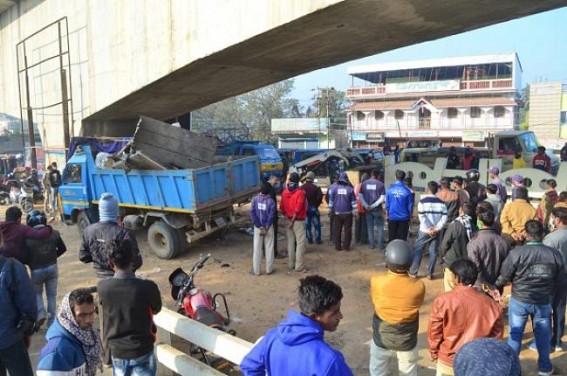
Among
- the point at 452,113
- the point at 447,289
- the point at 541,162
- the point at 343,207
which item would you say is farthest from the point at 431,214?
the point at 452,113

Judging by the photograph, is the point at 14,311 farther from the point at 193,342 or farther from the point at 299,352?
the point at 299,352

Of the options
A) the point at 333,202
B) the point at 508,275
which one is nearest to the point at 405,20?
the point at 333,202

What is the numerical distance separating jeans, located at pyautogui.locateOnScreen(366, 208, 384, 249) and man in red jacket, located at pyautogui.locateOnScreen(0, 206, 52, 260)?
6082mm

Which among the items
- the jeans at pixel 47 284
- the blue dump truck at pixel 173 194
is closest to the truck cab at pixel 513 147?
the blue dump truck at pixel 173 194

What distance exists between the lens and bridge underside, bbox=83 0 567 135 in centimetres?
809

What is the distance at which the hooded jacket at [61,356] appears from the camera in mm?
2744

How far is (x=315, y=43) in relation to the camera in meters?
10.1

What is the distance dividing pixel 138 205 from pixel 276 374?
8.04 metres

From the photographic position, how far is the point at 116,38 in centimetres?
1332

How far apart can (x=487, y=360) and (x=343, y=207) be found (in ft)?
Result: 25.0

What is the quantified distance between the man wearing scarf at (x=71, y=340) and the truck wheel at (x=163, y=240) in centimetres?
634

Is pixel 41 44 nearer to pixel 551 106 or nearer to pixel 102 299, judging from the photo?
pixel 102 299

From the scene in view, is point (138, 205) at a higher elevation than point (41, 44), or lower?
lower

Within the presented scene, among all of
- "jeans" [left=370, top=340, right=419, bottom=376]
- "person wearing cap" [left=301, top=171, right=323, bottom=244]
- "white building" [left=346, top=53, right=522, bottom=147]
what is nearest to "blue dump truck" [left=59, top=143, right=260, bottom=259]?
"person wearing cap" [left=301, top=171, right=323, bottom=244]
